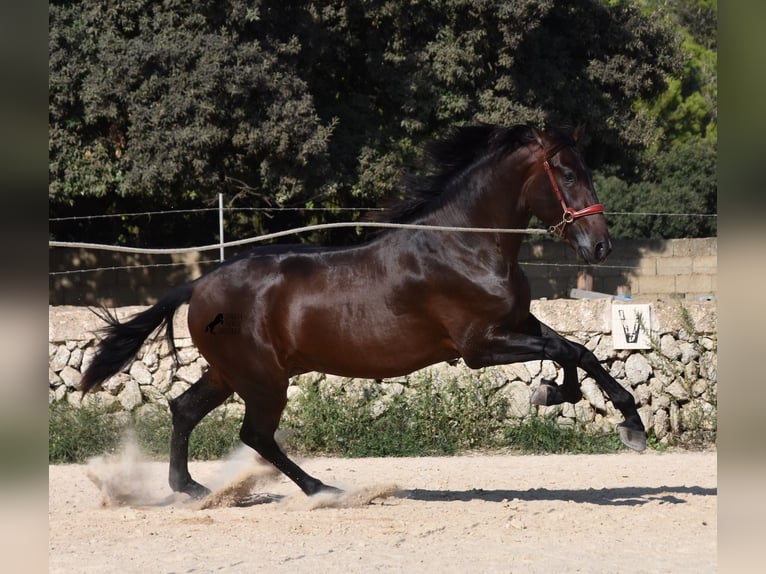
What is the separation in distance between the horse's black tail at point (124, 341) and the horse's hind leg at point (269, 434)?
0.99m

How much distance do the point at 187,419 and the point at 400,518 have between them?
172 centimetres

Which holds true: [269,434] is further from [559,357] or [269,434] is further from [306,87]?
[306,87]

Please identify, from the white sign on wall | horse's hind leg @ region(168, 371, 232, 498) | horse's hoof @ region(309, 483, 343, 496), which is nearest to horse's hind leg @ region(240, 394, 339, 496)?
horse's hoof @ region(309, 483, 343, 496)

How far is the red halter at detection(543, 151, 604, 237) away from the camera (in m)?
5.65

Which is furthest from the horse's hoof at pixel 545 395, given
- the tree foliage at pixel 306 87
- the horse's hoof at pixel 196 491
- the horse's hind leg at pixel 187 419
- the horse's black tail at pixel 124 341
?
the tree foliage at pixel 306 87

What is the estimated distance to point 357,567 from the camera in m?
4.57

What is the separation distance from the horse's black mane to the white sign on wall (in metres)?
3.38

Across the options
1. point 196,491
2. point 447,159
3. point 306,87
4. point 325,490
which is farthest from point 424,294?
point 306,87

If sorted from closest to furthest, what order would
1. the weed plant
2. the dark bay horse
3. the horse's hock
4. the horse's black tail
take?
the dark bay horse → the horse's black tail → the weed plant → the horse's hock

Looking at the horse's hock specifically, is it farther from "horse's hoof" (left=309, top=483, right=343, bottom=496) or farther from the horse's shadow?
"horse's hoof" (left=309, top=483, right=343, bottom=496)

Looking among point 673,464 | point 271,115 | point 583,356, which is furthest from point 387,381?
point 271,115

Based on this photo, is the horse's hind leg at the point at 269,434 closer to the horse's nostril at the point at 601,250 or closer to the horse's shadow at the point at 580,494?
the horse's shadow at the point at 580,494
